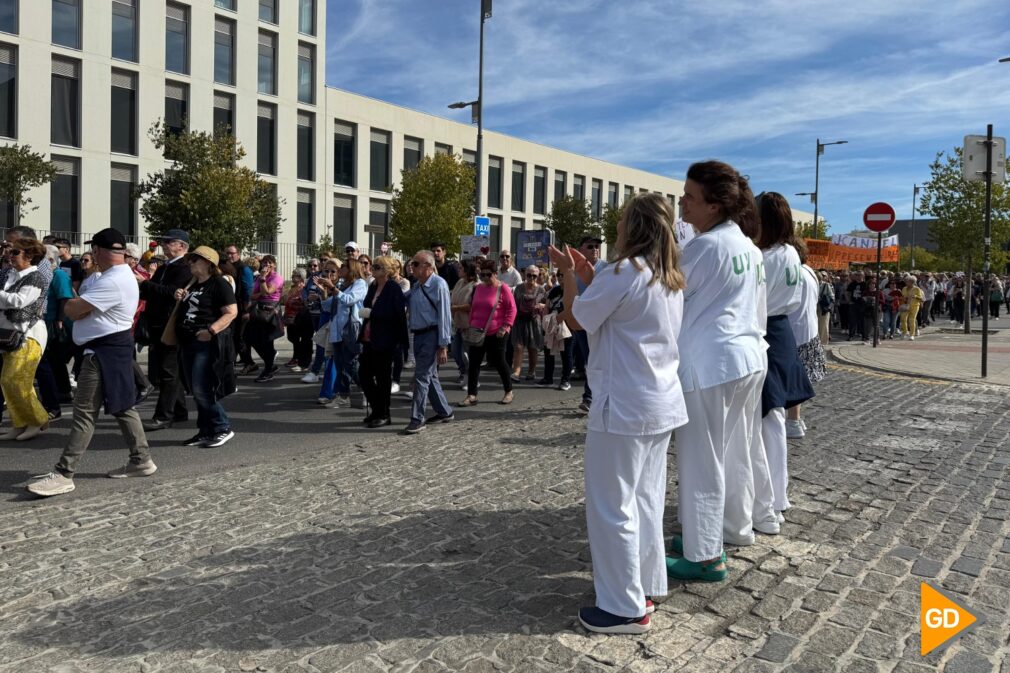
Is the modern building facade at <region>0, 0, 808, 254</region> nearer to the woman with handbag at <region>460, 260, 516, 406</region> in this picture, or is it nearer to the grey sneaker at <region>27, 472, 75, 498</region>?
the woman with handbag at <region>460, 260, 516, 406</region>

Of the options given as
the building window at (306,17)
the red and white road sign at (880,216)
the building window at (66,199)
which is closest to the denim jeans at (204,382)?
the red and white road sign at (880,216)

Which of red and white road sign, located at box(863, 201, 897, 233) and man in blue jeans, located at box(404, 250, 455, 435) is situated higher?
red and white road sign, located at box(863, 201, 897, 233)

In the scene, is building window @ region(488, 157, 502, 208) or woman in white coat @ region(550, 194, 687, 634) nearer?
woman in white coat @ region(550, 194, 687, 634)

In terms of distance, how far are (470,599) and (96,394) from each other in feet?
11.2

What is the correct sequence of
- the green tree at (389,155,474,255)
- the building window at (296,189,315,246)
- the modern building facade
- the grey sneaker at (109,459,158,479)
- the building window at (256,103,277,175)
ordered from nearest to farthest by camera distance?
the grey sneaker at (109,459,158,479), the modern building facade, the green tree at (389,155,474,255), the building window at (256,103,277,175), the building window at (296,189,315,246)

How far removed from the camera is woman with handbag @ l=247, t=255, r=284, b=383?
11414mm

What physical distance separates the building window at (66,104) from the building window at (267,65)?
891cm

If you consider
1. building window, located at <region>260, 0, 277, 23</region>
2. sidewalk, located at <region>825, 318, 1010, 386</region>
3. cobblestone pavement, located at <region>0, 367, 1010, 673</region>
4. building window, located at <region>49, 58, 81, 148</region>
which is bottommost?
cobblestone pavement, located at <region>0, 367, 1010, 673</region>

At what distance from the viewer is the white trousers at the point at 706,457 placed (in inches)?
144

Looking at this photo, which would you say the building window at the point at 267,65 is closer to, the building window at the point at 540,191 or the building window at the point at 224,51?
the building window at the point at 224,51

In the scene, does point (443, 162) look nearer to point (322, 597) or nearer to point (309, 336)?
point (309, 336)

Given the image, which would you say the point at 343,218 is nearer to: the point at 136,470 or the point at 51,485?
the point at 136,470

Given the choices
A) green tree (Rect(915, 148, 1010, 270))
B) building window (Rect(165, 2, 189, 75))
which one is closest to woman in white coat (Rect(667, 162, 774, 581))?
green tree (Rect(915, 148, 1010, 270))

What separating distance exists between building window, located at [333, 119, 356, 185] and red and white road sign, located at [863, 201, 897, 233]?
32.6 m
